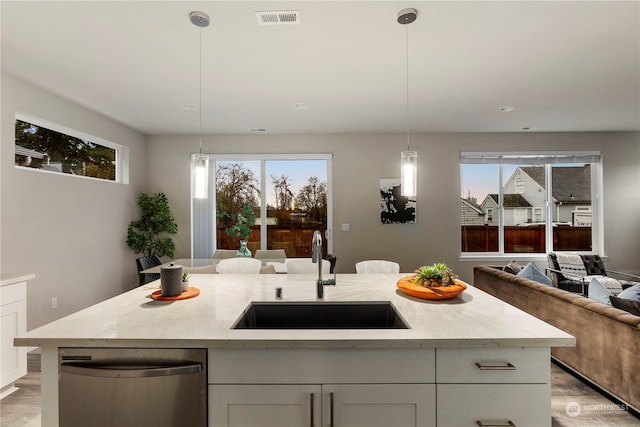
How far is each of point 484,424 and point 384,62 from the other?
2555 mm

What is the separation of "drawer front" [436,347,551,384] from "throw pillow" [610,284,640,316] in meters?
1.54

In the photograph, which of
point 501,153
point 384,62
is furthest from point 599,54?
point 501,153

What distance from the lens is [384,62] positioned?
268 cm

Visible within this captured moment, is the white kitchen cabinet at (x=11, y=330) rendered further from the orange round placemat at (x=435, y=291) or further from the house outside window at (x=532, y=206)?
the house outside window at (x=532, y=206)

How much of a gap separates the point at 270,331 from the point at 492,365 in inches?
32.7

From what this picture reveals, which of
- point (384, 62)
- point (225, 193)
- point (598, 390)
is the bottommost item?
point (598, 390)

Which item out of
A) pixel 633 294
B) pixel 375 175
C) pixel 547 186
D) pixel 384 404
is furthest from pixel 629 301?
pixel 547 186

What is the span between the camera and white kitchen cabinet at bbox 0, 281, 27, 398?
7.38ft

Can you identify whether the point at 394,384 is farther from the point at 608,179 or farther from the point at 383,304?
the point at 608,179

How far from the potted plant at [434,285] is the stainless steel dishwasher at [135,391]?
1.09 metres

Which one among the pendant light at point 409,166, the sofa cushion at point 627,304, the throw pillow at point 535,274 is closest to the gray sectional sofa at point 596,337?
the sofa cushion at point 627,304

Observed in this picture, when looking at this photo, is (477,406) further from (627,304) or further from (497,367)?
(627,304)

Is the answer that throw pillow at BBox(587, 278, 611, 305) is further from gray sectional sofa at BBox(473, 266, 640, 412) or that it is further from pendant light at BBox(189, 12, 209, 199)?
pendant light at BBox(189, 12, 209, 199)

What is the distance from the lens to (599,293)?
2.38 m
